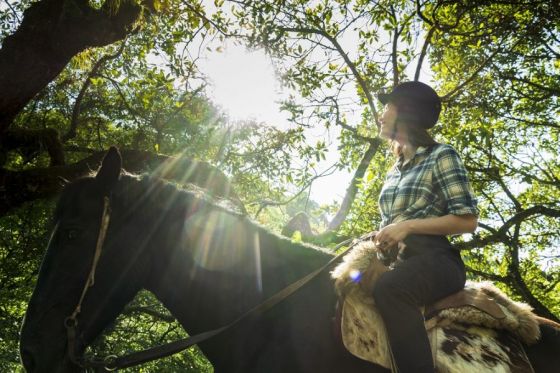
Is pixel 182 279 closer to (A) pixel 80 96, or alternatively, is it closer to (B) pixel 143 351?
(B) pixel 143 351

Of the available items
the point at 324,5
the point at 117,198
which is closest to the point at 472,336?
the point at 117,198

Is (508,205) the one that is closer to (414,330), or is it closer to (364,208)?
(364,208)

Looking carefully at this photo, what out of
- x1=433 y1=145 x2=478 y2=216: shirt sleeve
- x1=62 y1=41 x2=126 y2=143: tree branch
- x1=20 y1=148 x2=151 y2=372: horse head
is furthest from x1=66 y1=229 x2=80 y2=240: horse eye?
x1=62 y1=41 x2=126 y2=143: tree branch

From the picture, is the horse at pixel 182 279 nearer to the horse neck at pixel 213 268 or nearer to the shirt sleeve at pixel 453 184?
the horse neck at pixel 213 268

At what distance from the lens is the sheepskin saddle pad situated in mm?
2240

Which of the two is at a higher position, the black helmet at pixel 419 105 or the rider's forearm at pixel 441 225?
the black helmet at pixel 419 105

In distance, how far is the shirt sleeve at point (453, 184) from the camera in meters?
2.49

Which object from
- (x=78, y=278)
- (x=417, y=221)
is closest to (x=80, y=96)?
(x=78, y=278)

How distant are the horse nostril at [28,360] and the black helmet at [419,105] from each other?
10.4 feet

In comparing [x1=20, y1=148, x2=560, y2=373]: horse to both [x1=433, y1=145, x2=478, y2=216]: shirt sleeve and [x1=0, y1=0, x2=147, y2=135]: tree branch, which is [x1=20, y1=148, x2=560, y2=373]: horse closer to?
[x1=433, y1=145, x2=478, y2=216]: shirt sleeve

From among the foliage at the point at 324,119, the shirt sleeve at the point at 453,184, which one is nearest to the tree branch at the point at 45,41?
the foliage at the point at 324,119

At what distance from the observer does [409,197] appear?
2.79 meters

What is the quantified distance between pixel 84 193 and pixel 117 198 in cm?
23

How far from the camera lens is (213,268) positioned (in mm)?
2709
